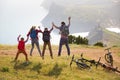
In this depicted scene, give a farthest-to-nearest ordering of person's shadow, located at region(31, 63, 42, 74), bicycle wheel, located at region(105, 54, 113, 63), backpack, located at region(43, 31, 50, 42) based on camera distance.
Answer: bicycle wheel, located at region(105, 54, 113, 63) → backpack, located at region(43, 31, 50, 42) → person's shadow, located at region(31, 63, 42, 74)

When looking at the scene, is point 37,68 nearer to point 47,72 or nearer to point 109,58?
point 47,72

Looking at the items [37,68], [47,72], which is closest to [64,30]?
[37,68]

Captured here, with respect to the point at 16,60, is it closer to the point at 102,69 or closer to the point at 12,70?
the point at 12,70

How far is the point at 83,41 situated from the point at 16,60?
32703mm

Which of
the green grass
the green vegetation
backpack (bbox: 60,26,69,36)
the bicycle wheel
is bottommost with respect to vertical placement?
the green grass

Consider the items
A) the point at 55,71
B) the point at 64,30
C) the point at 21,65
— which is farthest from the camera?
the point at 64,30

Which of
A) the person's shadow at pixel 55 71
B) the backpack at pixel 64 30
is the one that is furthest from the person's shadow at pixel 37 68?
the backpack at pixel 64 30

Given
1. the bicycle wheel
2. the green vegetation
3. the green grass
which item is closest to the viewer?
the green grass

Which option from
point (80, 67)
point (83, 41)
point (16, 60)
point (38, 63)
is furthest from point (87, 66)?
point (83, 41)

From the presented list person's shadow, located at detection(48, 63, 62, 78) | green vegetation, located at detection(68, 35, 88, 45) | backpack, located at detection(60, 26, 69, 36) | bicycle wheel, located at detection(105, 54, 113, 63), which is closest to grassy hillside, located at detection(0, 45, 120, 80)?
person's shadow, located at detection(48, 63, 62, 78)

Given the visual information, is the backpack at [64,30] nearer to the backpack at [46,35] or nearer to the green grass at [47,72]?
the backpack at [46,35]

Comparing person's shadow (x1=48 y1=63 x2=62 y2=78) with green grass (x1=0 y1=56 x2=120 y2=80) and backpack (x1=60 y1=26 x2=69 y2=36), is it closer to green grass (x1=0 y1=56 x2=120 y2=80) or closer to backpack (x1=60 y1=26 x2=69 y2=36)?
green grass (x1=0 y1=56 x2=120 y2=80)

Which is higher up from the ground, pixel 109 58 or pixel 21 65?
pixel 109 58

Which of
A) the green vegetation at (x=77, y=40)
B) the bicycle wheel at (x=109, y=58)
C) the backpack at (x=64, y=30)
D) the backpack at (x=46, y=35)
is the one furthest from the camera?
the green vegetation at (x=77, y=40)
